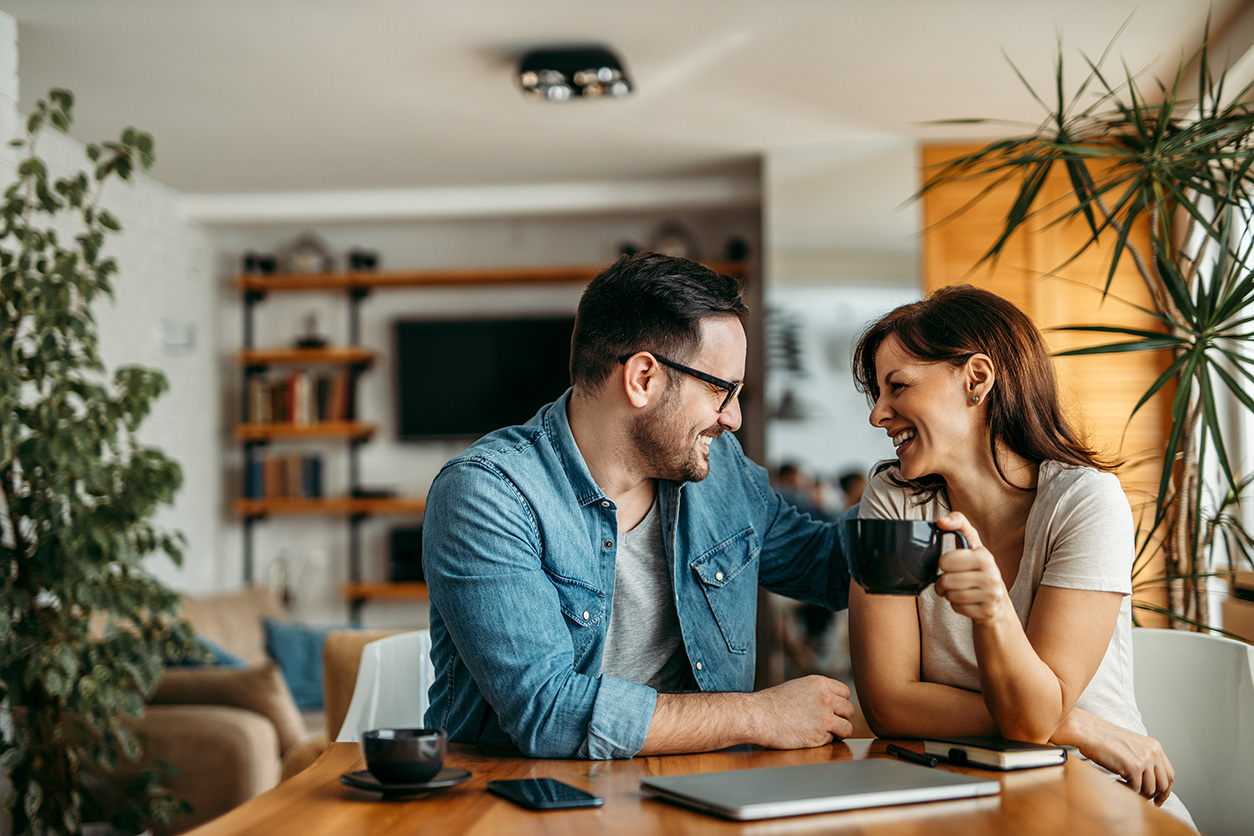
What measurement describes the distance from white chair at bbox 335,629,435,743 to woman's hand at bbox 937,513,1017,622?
85 cm

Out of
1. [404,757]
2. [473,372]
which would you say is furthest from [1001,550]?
[473,372]

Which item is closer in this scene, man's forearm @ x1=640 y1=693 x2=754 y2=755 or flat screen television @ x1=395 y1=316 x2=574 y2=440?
man's forearm @ x1=640 y1=693 x2=754 y2=755

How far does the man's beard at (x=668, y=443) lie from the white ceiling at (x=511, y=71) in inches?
80.6

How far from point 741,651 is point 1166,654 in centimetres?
63

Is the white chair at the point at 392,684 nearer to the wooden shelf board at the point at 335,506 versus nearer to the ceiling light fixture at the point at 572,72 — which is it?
the ceiling light fixture at the point at 572,72

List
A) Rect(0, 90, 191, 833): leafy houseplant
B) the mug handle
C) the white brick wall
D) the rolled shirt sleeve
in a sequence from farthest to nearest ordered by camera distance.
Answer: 1. the white brick wall
2. Rect(0, 90, 191, 833): leafy houseplant
3. the rolled shirt sleeve
4. the mug handle

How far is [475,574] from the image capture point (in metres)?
1.28

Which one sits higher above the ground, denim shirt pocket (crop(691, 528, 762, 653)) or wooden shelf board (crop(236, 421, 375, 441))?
wooden shelf board (crop(236, 421, 375, 441))

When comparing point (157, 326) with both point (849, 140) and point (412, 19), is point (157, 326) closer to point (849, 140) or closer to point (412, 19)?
point (412, 19)

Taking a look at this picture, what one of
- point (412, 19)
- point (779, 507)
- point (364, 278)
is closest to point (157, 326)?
→ point (364, 278)

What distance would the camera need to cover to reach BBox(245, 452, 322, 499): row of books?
5.46m

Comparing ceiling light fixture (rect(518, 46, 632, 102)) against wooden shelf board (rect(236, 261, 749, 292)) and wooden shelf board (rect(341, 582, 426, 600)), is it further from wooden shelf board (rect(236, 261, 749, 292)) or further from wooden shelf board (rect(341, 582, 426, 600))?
wooden shelf board (rect(341, 582, 426, 600))

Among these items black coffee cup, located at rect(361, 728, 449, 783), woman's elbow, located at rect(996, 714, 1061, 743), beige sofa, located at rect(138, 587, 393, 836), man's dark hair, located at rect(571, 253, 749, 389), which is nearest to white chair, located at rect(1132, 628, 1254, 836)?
woman's elbow, located at rect(996, 714, 1061, 743)

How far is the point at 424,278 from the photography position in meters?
5.48
